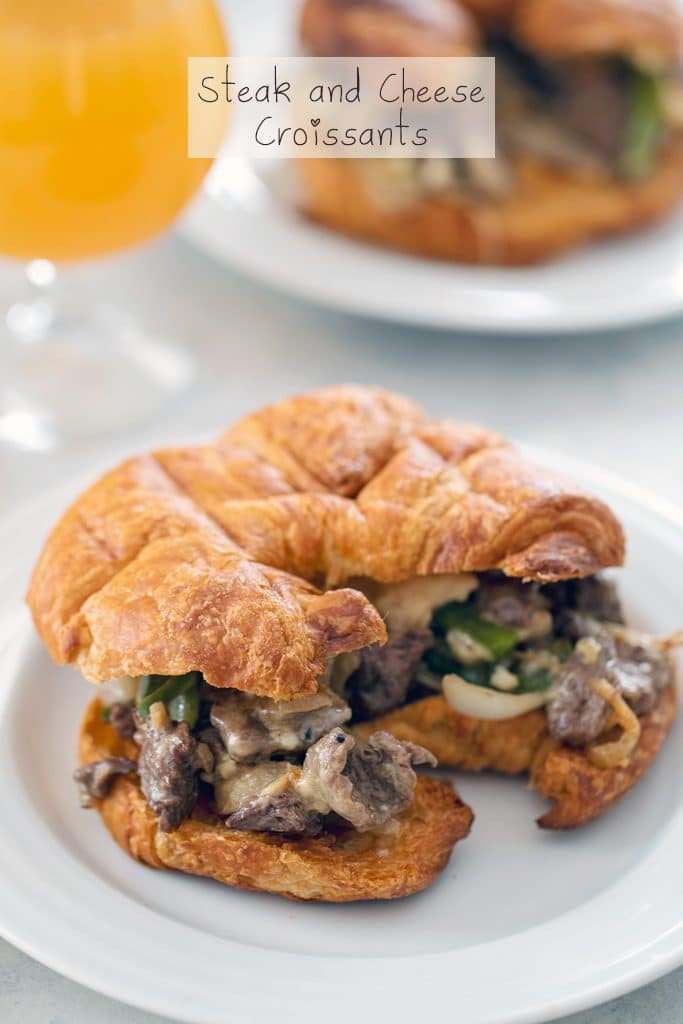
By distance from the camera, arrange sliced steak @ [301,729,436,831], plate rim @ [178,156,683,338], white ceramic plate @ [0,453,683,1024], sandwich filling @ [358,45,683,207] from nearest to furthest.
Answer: white ceramic plate @ [0,453,683,1024] → sliced steak @ [301,729,436,831] → plate rim @ [178,156,683,338] → sandwich filling @ [358,45,683,207]

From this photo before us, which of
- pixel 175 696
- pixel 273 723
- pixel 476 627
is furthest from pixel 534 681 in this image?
pixel 175 696

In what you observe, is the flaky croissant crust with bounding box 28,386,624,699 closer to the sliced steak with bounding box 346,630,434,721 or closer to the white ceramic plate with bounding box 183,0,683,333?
Result: the sliced steak with bounding box 346,630,434,721

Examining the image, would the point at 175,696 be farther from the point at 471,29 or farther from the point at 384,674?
the point at 471,29

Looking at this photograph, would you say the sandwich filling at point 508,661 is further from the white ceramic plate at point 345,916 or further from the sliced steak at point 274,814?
the sliced steak at point 274,814

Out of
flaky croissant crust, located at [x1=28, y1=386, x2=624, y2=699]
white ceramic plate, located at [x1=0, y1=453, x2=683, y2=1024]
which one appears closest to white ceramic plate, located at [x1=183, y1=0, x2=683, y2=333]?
flaky croissant crust, located at [x1=28, y1=386, x2=624, y2=699]

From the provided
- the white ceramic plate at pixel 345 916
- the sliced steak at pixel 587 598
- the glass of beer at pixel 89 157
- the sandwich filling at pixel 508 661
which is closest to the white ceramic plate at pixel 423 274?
the glass of beer at pixel 89 157
